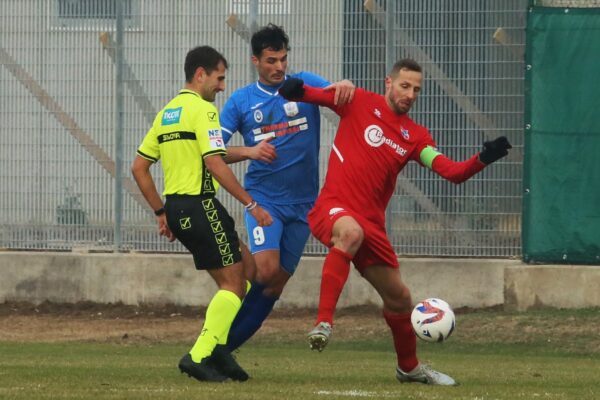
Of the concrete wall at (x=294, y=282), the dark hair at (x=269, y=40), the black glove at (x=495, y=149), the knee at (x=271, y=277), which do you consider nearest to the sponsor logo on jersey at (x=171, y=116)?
the dark hair at (x=269, y=40)

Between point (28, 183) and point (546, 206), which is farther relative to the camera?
point (28, 183)

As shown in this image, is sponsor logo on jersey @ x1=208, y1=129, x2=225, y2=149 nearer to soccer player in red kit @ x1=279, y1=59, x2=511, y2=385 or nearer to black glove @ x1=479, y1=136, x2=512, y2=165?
soccer player in red kit @ x1=279, y1=59, x2=511, y2=385

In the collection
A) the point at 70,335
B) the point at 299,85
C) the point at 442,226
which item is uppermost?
the point at 299,85

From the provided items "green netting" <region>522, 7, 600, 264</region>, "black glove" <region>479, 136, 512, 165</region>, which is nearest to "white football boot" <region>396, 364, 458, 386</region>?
"black glove" <region>479, 136, 512, 165</region>

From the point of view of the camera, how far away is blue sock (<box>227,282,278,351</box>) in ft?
35.4

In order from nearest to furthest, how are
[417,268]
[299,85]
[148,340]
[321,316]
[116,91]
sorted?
[321,316] < [299,85] < [148,340] < [417,268] < [116,91]

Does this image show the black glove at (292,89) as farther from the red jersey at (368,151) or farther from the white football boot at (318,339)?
the white football boot at (318,339)

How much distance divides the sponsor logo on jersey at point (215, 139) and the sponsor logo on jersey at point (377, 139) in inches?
39.4

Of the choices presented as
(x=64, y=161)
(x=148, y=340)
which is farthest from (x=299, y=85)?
(x=64, y=161)

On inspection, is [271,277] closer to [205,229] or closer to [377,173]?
[205,229]

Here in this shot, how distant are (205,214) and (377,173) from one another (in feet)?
3.91

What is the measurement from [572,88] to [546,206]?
1.37 meters

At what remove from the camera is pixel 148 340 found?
15828mm

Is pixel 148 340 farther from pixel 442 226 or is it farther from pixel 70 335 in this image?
pixel 442 226
